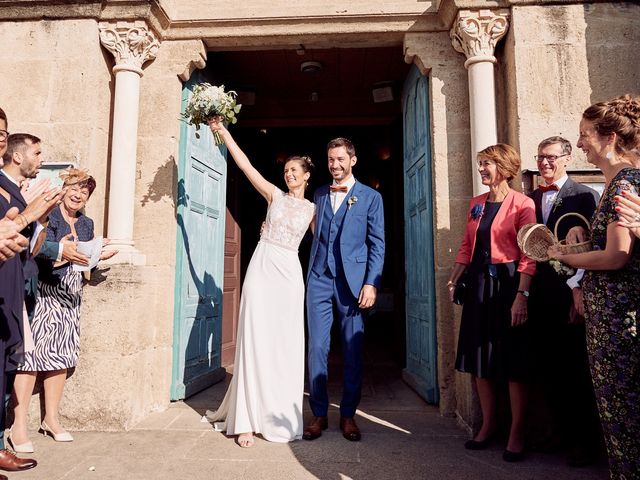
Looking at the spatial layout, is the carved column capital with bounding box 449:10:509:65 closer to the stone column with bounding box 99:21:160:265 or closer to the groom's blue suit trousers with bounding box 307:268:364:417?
the groom's blue suit trousers with bounding box 307:268:364:417

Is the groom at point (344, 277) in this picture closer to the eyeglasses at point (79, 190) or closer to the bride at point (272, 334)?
the bride at point (272, 334)

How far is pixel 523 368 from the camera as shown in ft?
9.36

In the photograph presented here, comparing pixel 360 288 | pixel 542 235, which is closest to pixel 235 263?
pixel 360 288

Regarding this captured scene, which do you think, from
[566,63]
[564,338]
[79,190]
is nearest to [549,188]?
[564,338]

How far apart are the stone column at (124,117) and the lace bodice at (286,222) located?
1.28 metres

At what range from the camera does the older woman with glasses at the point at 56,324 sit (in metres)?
3.12

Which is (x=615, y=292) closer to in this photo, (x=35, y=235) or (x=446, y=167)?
(x=446, y=167)

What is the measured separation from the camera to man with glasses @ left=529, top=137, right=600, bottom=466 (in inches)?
114

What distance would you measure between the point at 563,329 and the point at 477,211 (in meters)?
0.95

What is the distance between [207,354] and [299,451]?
214 cm

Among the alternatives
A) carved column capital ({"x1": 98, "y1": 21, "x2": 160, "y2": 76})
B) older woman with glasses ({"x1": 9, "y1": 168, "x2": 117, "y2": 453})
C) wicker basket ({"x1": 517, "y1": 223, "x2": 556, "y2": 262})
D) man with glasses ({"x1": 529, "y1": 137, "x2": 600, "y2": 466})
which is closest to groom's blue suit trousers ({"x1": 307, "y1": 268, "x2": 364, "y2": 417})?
man with glasses ({"x1": 529, "y1": 137, "x2": 600, "y2": 466})

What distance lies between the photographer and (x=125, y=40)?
4059 millimetres

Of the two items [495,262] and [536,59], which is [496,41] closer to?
[536,59]

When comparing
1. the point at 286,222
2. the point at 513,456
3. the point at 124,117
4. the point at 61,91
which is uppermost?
the point at 61,91
